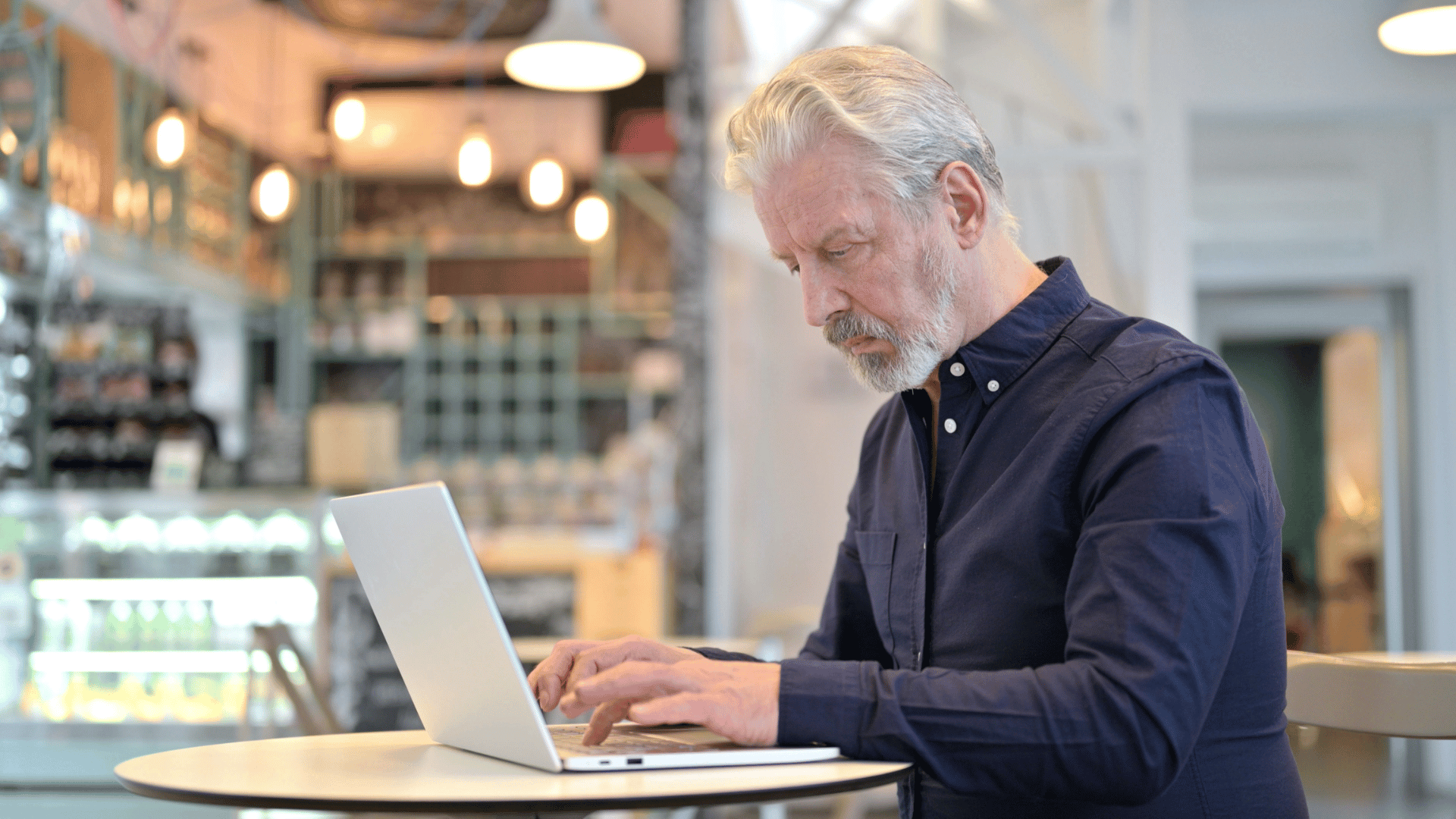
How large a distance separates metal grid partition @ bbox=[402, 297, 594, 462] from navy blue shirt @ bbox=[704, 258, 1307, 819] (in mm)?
7773

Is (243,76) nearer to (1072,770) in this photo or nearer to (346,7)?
(346,7)

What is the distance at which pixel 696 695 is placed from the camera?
1.04 meters

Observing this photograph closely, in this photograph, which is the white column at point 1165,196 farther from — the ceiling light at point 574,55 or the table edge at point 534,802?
the table edge at point 534,802

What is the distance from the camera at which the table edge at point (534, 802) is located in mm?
895

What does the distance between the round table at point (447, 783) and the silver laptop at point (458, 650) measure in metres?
0.01

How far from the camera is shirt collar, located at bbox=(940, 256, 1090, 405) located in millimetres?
1313

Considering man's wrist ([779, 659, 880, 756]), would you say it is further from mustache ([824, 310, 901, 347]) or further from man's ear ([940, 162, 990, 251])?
man's ear ([940, 162, 990, 251])

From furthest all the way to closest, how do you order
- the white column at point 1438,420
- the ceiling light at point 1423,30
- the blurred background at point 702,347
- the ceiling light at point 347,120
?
the ceiling light at point 347,120 < the white column at point 1438,420 < the blurred background at point 702,347 < the ceiling light at point 1423,30

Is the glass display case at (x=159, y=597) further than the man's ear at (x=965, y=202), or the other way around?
the glass display case at (x=159, y=597)

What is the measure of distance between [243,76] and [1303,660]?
861 centimetres

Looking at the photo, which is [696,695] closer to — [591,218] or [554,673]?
[554,673]

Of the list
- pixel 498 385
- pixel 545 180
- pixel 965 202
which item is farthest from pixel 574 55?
pixel 498 385

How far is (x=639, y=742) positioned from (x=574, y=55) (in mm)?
3441

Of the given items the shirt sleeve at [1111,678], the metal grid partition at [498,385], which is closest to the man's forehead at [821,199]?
the shirt sleeve at [1111,678]
